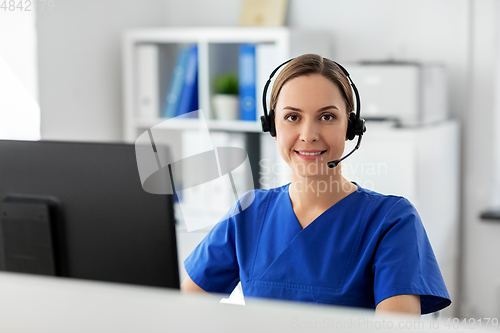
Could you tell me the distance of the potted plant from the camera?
265 cm

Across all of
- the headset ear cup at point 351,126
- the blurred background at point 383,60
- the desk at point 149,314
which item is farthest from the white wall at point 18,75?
the desk at point 149,314

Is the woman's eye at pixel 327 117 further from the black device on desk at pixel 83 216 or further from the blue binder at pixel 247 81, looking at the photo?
the blue binder at pixel 247 81

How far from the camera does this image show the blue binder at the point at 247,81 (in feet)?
8.32

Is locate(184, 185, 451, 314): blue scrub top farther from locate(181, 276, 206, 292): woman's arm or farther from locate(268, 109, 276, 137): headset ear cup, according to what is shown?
locate(268, 109, 276, 137): headset ear cup

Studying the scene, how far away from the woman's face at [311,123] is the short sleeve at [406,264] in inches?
6.5

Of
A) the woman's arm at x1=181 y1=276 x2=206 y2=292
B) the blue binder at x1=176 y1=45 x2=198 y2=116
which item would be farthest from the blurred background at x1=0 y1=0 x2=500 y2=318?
the woman's arm at x1=181 y1=276 x2=206 y2=292

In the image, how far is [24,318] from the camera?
233 mm

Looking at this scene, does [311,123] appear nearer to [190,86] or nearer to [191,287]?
[191,287]

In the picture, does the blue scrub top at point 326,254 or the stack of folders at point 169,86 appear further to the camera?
the stack of folders at point 169,86

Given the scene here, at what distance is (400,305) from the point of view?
975mm

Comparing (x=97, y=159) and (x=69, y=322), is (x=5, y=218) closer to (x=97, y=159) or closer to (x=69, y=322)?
(x=97, y=159)

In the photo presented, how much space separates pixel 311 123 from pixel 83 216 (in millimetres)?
453

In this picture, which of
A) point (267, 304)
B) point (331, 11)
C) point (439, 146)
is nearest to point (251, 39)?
point (331, 11)

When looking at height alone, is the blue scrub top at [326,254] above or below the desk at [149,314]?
below
